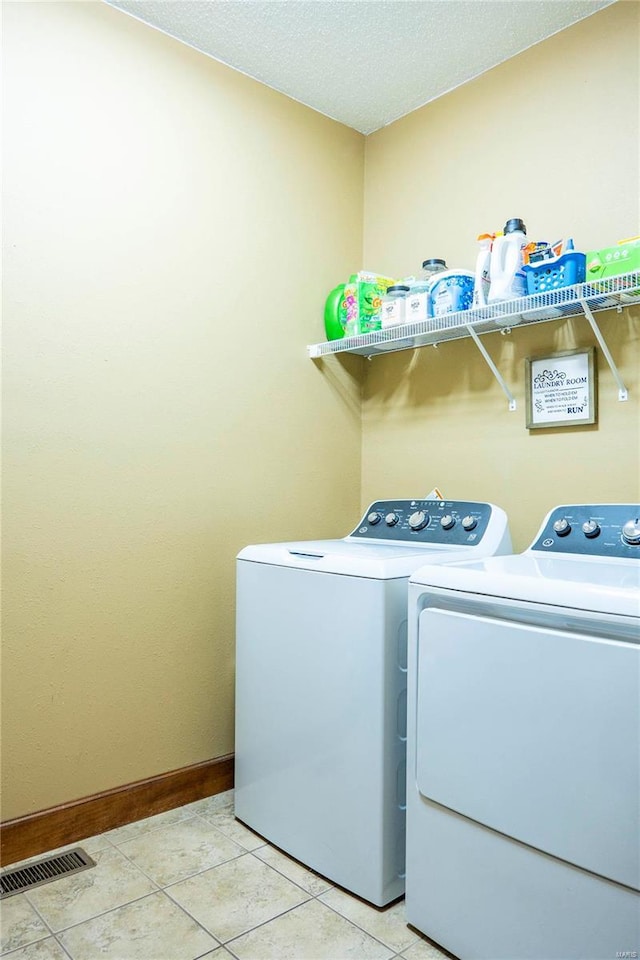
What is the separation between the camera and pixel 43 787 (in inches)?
75.9

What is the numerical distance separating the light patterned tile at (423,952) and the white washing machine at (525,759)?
3 centimetres

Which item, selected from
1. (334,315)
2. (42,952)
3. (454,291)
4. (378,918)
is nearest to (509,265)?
(454,291)

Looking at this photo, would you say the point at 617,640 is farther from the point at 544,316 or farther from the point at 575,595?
the point at 544,316

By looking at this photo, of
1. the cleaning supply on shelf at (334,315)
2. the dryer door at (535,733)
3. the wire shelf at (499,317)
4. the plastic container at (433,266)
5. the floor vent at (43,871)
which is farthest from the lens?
the cleaning supply on shelf at (334,315)

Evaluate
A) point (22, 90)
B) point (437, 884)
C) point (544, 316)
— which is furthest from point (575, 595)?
point (22, 90)

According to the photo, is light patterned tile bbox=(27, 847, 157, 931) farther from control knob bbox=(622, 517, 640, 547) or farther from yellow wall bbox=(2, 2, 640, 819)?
control knob bbox=(622, 517, 640, 547)

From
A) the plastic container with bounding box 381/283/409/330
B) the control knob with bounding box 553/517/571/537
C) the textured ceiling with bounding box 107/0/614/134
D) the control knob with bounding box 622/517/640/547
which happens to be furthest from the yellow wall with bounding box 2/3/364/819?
the control knob with bounding box 622/517/640/547

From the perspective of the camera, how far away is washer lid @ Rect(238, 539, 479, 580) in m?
1.69

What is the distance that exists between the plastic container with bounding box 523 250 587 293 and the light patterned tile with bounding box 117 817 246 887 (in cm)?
186

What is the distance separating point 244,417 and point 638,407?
51.0 inches

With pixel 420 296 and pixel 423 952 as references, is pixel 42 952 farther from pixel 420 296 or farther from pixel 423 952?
pixel 420 296

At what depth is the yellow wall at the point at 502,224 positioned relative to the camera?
2.05 m

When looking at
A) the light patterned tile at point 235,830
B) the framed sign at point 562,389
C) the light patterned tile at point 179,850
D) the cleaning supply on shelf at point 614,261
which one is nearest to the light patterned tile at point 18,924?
the light patterned tile at point 179,850

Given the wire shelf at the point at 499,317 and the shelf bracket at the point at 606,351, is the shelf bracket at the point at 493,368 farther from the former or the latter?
the shelf bracket at the point at 606,351
